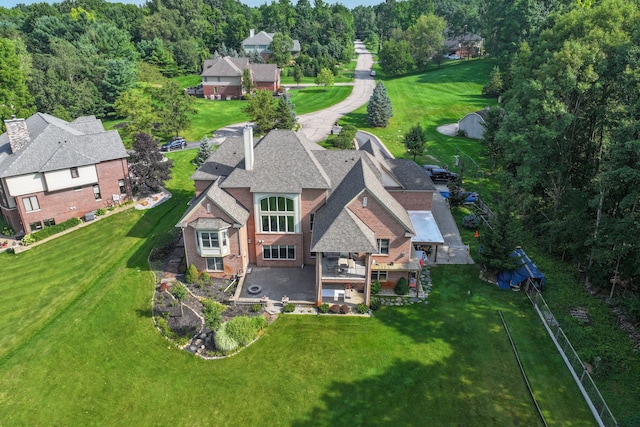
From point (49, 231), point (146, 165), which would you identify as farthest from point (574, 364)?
point (49, 231)

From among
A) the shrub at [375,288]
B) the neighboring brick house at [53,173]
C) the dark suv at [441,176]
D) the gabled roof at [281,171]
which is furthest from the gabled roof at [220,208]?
the dark suv at [441,176]

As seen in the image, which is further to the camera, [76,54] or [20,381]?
[76,54]

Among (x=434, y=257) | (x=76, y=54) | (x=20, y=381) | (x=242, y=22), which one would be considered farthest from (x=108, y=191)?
(x=242, y=22)

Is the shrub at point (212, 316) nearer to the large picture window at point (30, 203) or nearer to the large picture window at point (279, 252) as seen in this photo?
the large picture window at point (279, 252)

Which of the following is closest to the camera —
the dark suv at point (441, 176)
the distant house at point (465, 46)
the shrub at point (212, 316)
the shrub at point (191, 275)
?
the shrub at point (212, 316)

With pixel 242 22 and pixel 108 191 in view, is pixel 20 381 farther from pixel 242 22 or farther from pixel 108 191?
pixel 242 22

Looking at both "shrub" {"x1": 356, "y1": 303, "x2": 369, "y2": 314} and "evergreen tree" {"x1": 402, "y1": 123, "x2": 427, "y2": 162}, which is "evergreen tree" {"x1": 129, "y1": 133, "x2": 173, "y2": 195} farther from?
"evergreen tree" {"x1": 402, "y1": 123, "x2": 427, "y2": 162}
